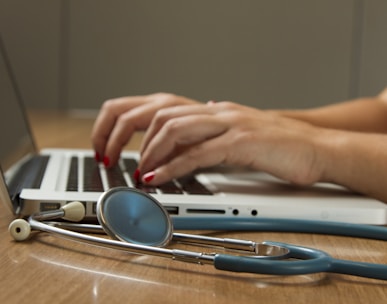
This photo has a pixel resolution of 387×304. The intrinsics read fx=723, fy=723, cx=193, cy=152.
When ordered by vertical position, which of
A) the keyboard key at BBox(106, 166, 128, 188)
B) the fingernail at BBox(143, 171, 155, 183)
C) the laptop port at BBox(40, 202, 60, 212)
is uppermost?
the laptop port at BBox(40, 202, 60, 212)

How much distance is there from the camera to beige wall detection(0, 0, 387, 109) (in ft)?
11.1

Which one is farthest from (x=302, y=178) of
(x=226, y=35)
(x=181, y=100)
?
(x=226, y=35)

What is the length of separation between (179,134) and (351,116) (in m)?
0.55

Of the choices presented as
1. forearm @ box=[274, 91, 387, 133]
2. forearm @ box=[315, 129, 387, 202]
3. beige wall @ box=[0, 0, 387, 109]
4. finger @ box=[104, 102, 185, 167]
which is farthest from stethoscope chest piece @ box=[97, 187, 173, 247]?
beige wall @ box=[0, 0, 387, 109]

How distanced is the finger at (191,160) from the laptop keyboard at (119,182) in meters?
0.01

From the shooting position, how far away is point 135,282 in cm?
46

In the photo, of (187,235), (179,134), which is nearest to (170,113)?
(179,134)

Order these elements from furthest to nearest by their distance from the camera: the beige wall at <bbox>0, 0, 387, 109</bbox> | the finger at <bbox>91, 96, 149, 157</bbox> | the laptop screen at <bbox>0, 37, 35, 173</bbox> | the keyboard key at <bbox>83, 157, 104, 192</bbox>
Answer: the beige wall at <bbox>0, 0, 387, 109</bbox>, the finger at <bbox>91, 96, 149, 157</bbox>, the laptop screen at <bbox>0, 37, 35, 173</bbox>, the keyboard key at <bbox>83, 157, 104, 192</bbox>

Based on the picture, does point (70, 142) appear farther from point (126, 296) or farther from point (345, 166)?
point (126, 296)

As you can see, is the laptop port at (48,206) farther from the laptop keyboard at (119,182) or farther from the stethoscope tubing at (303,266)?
the stethoscope tubing at (303,266)

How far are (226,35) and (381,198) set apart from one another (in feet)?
8.82

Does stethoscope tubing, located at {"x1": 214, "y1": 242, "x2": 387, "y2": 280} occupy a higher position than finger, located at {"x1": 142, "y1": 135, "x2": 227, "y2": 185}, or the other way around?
stethoscope tubing, located at {"x1": 214, "y1": 242, "x2": 387, "y2": 280}

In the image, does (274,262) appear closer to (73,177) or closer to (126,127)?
(73,177)

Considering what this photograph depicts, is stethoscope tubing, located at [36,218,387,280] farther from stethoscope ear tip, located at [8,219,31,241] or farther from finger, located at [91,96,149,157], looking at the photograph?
finger, located at [91,96,149,157]
